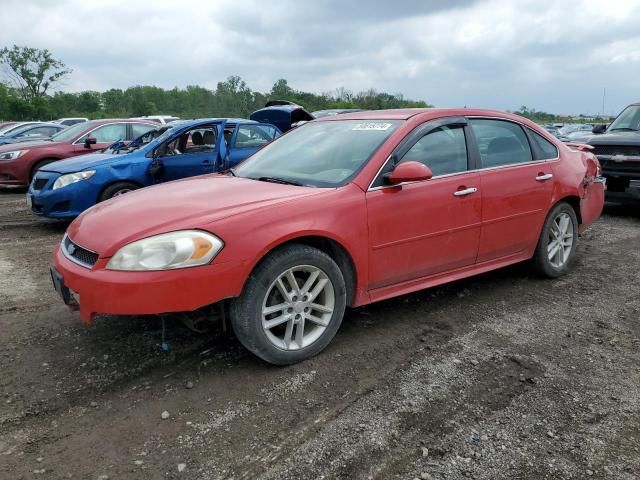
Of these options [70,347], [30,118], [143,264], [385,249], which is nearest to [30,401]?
[70,347]

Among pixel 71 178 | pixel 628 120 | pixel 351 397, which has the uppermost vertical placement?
pixel 628 120

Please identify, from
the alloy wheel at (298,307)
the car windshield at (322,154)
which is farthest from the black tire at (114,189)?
the alloy wheel at (298,307)

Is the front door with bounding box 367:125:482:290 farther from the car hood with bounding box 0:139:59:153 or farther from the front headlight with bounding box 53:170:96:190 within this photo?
the car hood with bounding box 0:139:59:153

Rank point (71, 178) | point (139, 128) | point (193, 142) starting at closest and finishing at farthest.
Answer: point (71, 178) → point (193, 142) → point (139, 128)

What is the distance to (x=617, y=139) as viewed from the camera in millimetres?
7910

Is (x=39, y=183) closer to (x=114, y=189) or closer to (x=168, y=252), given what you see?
(x=114, y=189)

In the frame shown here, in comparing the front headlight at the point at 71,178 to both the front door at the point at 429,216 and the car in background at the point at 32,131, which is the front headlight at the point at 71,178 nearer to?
the front door at the point at 429,216

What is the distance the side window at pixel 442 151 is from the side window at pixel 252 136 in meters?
4.39

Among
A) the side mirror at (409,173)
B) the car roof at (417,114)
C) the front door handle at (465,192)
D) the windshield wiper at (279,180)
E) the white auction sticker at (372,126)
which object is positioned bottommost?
the front door handle at (465,192)

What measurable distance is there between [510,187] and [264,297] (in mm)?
2407

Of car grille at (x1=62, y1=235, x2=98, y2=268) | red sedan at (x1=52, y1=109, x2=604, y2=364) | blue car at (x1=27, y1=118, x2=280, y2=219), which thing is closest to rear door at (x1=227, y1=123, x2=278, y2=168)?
blue car at (x1=27, y1=118, x2=280, y2=219)

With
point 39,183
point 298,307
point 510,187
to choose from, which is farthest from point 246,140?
point 298,307

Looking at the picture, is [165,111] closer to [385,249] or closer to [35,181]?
[35,181]

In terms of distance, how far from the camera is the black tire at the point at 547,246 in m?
4.72
